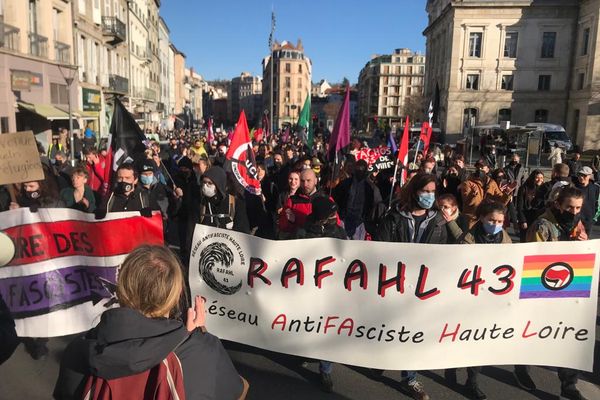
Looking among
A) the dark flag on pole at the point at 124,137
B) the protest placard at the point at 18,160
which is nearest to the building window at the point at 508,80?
the dark flag on pole at the point at 124,137

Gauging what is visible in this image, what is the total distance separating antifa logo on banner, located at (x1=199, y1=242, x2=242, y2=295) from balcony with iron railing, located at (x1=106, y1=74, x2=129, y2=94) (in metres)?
31.2

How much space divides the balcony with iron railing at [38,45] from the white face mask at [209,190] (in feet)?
66.2

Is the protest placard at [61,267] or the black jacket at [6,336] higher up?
the black jacket at [6,336]

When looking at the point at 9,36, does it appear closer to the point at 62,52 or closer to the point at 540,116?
the point at 62,52

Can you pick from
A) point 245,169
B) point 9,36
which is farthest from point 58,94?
point 245,169

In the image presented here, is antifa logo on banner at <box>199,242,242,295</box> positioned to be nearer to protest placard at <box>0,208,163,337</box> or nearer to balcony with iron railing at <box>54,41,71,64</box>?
protest placard at <box>0,208,163,337</box>

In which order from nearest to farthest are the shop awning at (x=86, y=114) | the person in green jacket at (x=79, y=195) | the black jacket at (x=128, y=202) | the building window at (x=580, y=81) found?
1. the black jacket at (x=128, y=202)
2. the person in green jacket at (x=79, y=195)
3. the shop awning at (x=86, y=114)
4. the building window at (x=580, y=81)

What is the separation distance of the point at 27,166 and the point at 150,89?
49460 mm

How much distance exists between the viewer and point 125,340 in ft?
5.28

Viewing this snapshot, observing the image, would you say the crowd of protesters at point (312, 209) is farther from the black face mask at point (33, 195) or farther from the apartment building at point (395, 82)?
the apartment building at point (395, 82)

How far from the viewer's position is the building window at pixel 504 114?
167 ft

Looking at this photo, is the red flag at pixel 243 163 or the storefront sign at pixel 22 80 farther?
the storefront sign at pixel 22 80

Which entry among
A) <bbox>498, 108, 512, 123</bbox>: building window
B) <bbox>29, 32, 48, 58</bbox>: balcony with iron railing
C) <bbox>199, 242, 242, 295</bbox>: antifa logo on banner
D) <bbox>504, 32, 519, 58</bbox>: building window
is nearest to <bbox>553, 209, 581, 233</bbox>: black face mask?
<bbox>199, 242, 242, 295</bbox>: antifa logo on banner

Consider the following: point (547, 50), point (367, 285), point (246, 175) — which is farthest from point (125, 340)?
point (547, 50)
